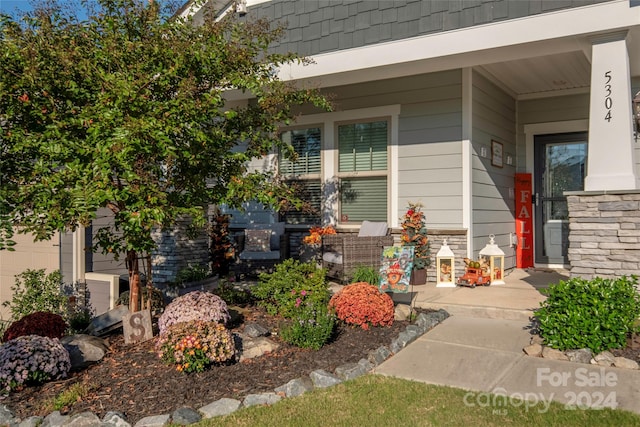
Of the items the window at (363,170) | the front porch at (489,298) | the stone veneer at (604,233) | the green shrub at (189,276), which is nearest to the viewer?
the stone veneer at (604,233)

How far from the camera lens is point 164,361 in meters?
3.86

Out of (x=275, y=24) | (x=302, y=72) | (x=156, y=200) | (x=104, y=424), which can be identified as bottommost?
(x=104, y=424)

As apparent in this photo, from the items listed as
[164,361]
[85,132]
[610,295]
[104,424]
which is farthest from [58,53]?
[610,295]

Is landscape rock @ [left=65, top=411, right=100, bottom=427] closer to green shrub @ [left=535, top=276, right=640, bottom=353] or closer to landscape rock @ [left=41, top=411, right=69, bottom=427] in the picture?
landscape rock @ [left=41, top=411, right=69, bottom=427]

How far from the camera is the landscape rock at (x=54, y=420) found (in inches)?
118

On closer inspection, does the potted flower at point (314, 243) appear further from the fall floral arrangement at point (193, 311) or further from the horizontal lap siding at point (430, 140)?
the fall floral arrangement at point (193, 311)

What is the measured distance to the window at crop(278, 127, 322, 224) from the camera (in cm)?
812

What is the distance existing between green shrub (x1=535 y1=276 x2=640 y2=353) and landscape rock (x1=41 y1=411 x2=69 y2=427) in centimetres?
351

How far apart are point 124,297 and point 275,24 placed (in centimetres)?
436

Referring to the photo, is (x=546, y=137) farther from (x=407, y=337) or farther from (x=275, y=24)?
(x=407, y=337)

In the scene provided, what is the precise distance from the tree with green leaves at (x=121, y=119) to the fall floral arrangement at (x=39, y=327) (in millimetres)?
824

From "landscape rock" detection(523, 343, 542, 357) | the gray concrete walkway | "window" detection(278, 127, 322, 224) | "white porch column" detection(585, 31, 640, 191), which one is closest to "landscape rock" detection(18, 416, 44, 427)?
the gray concrete walkway

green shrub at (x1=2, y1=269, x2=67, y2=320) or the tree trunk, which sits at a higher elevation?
the tree trunk

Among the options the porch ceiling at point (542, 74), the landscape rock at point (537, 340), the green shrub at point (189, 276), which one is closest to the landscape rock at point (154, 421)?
the landscape rock at point (537, 340)
